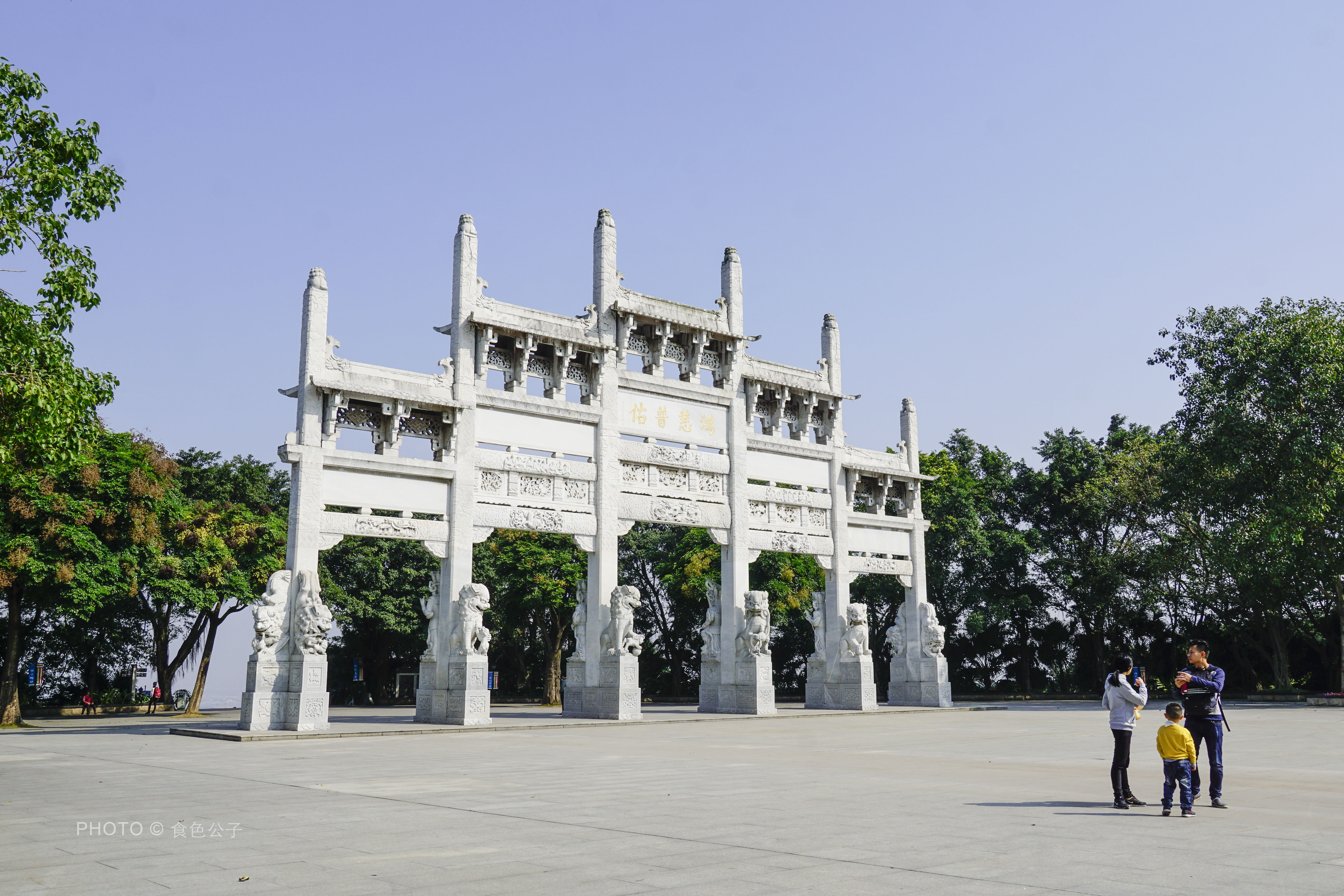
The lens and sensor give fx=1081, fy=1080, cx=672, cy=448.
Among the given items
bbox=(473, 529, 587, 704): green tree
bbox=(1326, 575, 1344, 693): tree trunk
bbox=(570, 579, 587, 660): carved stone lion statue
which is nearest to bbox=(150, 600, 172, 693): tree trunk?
bbox=(473, 529, 587, 704): green tree

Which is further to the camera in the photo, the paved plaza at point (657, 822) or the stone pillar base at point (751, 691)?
the stone pillar base at point (751, 691)

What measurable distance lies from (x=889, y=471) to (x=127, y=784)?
2088cm

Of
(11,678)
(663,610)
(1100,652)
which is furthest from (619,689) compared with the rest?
(1100,652)

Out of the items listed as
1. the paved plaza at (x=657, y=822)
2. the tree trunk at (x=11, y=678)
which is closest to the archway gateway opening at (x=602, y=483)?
the paved plaza at (x=657, y=822)

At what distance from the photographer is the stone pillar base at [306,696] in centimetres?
1792

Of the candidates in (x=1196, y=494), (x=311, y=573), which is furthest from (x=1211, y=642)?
(x=311, y=573)

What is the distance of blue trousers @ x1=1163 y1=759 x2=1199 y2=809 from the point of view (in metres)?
8.02

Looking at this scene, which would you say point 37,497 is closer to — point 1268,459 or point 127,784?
point 127,784

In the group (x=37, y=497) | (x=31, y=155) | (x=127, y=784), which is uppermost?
(x=31, y=155)

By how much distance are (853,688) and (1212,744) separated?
17432mm

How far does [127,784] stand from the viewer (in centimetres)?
1058

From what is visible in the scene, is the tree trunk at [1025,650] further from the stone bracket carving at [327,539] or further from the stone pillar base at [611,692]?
the stone bracket carving at [327,539]

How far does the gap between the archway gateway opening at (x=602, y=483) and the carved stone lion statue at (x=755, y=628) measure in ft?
0.16

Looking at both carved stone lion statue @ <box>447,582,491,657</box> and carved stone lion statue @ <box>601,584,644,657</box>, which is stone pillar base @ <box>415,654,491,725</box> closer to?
carved stone lion statue @ <box>447,582,491,657</box>
